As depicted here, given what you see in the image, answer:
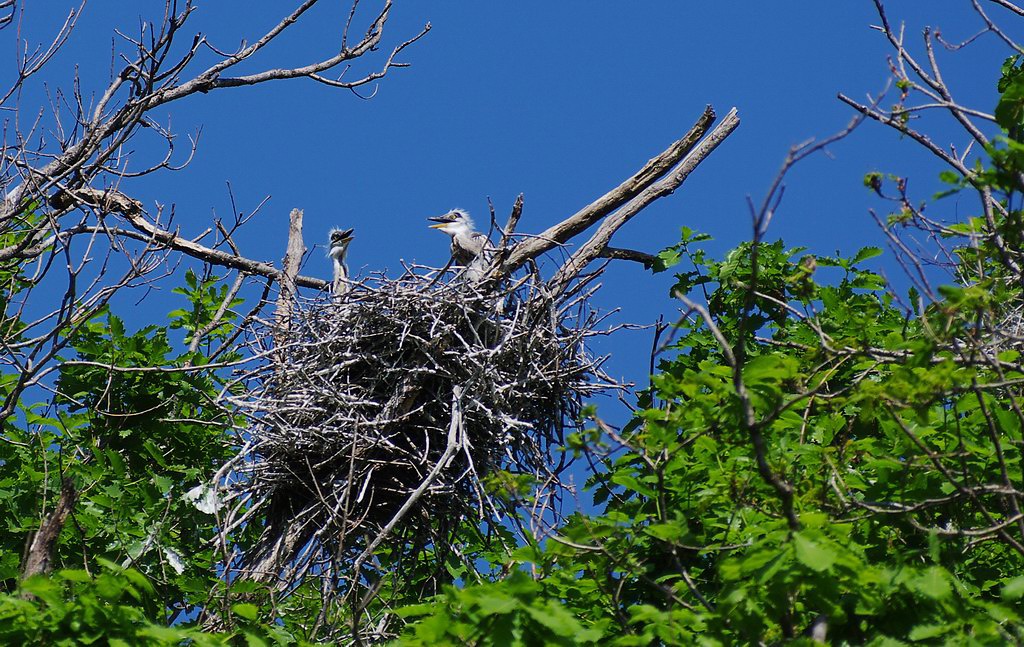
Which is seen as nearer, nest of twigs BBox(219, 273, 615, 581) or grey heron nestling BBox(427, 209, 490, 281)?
nest of twigs BBox(219, 273, 615, 581)

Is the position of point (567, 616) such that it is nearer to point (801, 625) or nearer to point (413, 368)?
point (801, 625)

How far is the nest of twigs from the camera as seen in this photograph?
6949 mm

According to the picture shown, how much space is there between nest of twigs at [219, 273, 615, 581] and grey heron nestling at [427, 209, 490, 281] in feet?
0.98

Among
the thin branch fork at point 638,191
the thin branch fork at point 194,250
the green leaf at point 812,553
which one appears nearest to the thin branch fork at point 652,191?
the thin branch fork at point 638,191

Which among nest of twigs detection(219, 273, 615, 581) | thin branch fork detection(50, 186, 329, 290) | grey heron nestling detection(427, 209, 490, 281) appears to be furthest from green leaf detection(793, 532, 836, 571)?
thin branch fork detection(50, 186, 329, 290)

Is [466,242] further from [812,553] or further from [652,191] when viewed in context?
[812,553]

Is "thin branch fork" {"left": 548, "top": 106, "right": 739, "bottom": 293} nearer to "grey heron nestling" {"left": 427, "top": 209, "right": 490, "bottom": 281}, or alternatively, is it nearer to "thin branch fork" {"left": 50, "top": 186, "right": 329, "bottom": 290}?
"grey heron nestling" {"left": 427, "top": 209, "right": 490, "bottom": 281}

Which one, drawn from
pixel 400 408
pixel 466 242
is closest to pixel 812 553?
pixel 400 408

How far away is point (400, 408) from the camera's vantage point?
7051mm

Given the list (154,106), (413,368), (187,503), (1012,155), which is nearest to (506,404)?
(413,368)

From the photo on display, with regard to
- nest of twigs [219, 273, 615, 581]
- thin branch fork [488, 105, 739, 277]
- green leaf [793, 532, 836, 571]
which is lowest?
green leaf [793, 532, 836, 571]

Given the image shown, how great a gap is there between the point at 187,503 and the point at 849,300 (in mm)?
4089

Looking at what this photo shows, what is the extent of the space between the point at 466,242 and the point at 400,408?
2.50m

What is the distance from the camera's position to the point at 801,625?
4.44 meters
